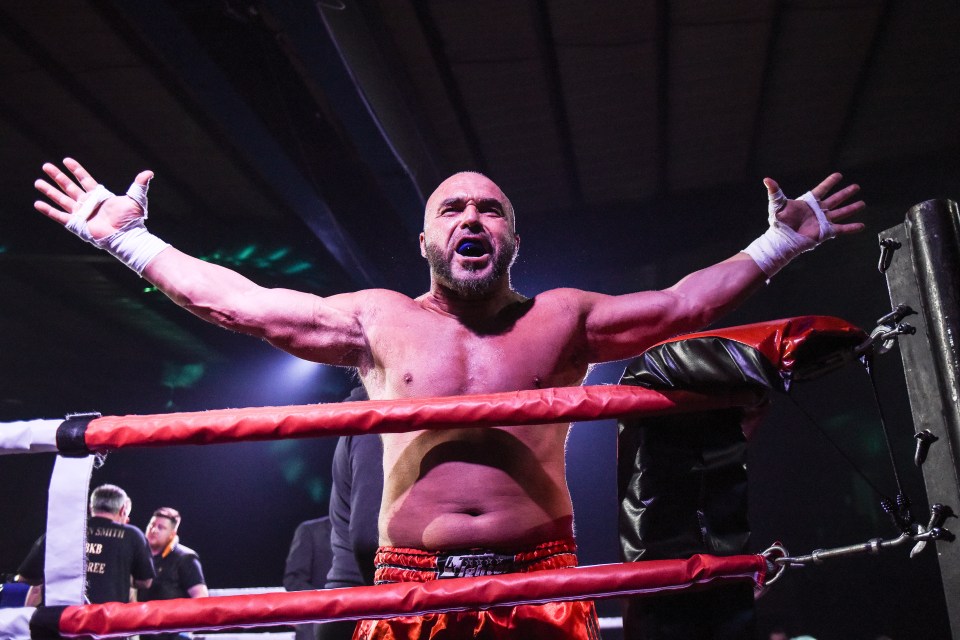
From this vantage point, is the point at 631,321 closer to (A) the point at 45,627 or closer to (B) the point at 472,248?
(B) the point at 472,248

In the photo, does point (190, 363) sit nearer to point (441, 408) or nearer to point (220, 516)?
point (220, 516)

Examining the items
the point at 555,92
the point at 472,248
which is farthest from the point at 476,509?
the point at 555,92

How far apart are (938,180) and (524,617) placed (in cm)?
569

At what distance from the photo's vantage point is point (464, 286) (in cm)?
178

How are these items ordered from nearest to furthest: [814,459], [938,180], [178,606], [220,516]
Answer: [178,606]
[938,180]
[814,459]
[220,516]

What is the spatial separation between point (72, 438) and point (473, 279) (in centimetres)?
93

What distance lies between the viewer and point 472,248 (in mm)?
1828

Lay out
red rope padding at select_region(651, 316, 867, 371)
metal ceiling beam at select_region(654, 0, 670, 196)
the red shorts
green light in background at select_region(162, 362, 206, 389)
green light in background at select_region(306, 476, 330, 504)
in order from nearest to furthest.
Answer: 1. red rope padding at select_region(651, 316, 867, 371)
2. the red shorts
3. metal ceiling beam at select_region(654, 0, 670, 196)
4. green light in background at select_region(306, 476, 330, 504)
5. green light in background at select_region(162, 362, 206, 389)

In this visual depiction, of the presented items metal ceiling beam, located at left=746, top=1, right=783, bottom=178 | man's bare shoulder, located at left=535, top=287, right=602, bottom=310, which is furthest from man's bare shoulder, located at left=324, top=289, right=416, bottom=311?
metal ceiling beam, located at left=746, top=1, right=783, bottom=178

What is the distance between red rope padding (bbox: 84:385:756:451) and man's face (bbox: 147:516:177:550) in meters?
4.00

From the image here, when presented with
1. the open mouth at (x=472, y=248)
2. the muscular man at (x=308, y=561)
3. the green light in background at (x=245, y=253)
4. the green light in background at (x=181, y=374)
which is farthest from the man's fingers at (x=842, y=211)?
the green light in background at (x=181, y=374)

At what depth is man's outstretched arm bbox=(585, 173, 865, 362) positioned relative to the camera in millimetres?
1709

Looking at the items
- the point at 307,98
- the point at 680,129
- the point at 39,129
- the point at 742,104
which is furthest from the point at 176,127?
the point at 742,104

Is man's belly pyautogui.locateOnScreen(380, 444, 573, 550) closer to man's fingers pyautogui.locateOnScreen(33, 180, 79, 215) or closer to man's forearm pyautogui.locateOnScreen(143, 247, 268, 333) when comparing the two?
man's forearm pyautogui.locateOnScreen(143, 247, 268, 333)
